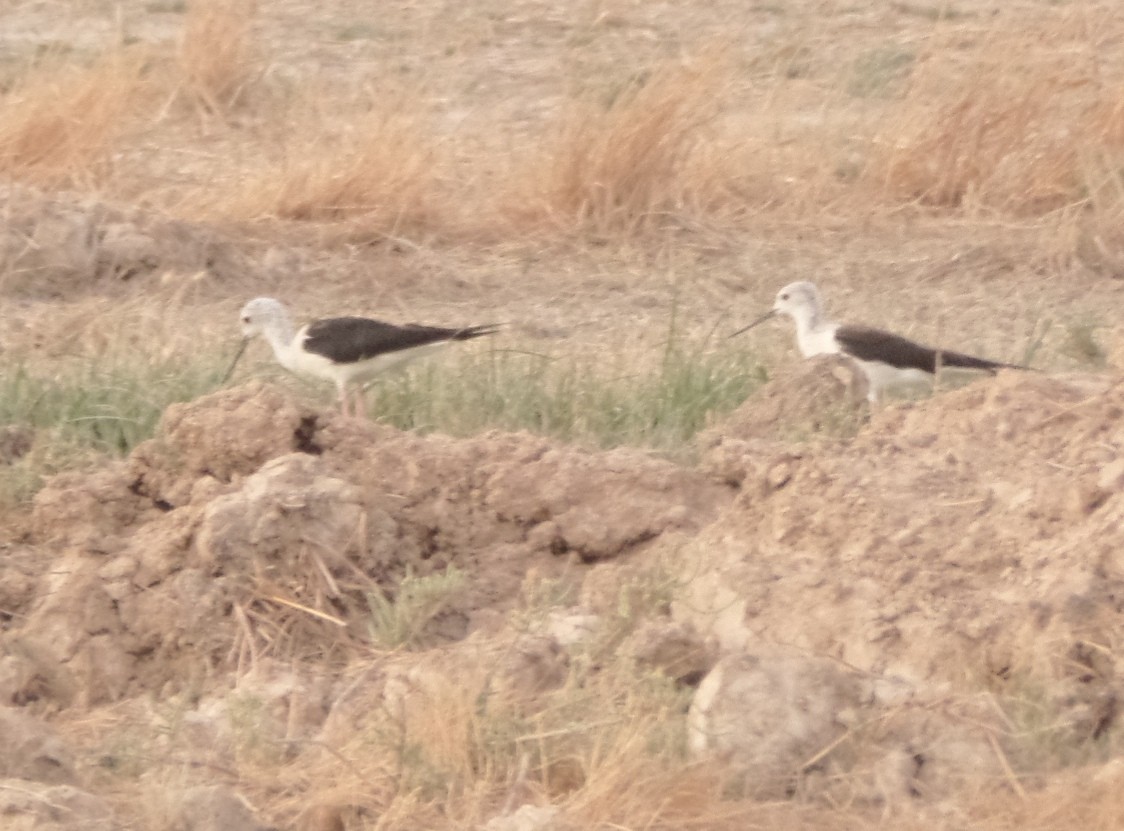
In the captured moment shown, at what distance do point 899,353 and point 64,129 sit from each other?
14.8 feet

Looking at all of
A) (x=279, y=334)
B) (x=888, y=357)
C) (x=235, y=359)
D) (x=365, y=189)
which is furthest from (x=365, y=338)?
(x=365, y=189)

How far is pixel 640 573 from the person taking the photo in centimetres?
517

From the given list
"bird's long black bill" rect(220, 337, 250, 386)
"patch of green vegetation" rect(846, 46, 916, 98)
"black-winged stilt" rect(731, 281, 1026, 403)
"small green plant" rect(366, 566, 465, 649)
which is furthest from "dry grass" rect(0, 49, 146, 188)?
"small green plant" rect(366, 566, 465, 649)

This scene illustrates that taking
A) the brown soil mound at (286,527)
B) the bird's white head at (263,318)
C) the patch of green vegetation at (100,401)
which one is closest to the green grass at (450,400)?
the patch of green vegetation at (100,401)

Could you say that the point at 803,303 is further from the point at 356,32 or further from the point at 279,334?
the point at 356,32

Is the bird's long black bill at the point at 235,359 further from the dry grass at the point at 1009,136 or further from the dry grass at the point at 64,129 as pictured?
the dry grass at the point at 1009,136

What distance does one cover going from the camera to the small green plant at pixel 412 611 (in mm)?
5070

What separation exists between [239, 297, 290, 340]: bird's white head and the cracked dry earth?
1.97 metres

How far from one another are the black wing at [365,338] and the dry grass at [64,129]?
10.7ft

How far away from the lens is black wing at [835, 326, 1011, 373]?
23.5ft

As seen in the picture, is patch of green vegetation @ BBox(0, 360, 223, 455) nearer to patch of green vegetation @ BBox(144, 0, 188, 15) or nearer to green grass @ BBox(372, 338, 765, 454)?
green grass @ BBox(372, 338, 765, 454)

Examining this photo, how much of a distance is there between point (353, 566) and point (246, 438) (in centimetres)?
53

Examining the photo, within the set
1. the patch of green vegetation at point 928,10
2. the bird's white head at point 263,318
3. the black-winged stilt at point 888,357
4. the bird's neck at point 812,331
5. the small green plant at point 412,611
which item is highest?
the small green plant at point 412,611

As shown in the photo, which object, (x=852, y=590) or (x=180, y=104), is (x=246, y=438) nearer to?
(x=852, y=590)
